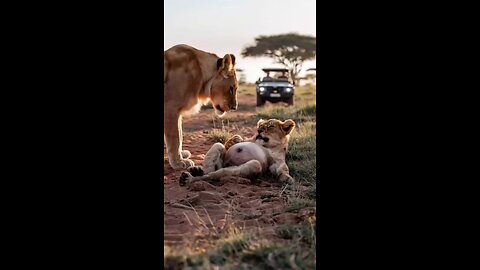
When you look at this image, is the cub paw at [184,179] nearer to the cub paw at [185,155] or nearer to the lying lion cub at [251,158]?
the lying lion cub at [251,158]

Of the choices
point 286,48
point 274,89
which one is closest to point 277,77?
point 274,89

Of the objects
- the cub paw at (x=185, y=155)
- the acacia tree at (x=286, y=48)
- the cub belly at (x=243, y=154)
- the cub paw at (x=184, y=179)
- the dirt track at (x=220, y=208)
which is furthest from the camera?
the acacia tree at (x=286, y=48)

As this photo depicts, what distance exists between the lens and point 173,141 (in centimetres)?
371

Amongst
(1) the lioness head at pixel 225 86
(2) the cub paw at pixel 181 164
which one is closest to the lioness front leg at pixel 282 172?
(2) the cub paw at pixel 181 164

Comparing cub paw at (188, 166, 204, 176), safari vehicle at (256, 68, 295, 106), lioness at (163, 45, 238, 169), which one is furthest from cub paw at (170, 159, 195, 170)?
safari vehicle at (256, 68, 295, 106)

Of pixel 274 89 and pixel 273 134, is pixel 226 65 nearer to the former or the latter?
→ pixel 273 134

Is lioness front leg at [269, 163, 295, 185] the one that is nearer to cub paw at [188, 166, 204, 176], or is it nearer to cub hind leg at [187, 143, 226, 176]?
cub hind leg at [187, 143, 226, 176]

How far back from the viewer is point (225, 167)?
346cm

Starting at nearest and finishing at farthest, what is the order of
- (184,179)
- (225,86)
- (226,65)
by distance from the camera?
(184,179), (226,65), (225,86)

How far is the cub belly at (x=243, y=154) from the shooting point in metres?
3.45

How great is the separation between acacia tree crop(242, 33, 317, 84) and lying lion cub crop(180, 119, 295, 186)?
9.16 meters

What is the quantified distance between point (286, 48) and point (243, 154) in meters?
10.1

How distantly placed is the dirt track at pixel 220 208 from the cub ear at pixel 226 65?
0.71 metres

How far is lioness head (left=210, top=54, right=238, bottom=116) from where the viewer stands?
3838 mm
